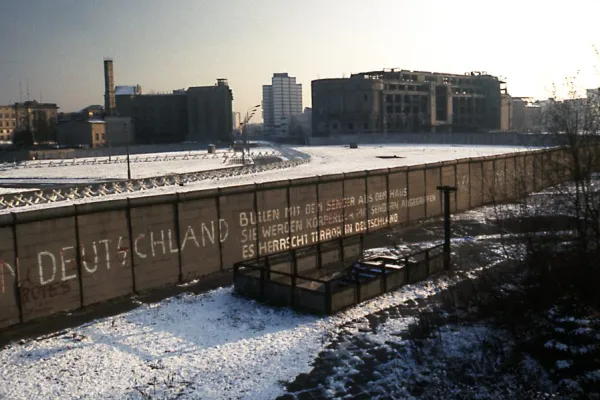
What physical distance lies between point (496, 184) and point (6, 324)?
27820mm

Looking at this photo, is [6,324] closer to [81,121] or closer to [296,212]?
[296,212]

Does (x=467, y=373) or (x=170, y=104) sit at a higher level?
(x=170, y=104)

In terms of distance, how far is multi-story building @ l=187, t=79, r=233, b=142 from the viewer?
132875mm

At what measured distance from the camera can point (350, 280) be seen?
17.5 meters

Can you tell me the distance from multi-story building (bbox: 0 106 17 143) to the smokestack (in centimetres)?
4213

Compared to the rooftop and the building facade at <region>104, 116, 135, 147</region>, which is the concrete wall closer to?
the building facade at <region>104, 116, 135, 147</region>

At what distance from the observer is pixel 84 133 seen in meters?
111

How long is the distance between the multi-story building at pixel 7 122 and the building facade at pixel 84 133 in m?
58.2

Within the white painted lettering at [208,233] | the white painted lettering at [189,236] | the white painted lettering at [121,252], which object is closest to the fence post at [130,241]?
the white painted lettering at [121,252]

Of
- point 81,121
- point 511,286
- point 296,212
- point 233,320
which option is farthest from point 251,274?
point 81,121

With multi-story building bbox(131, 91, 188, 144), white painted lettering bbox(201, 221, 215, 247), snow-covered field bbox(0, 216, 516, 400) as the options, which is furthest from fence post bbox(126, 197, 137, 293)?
multi-story building bbox(131, 91, 188, 144)

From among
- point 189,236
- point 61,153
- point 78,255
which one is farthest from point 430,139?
point 78,255

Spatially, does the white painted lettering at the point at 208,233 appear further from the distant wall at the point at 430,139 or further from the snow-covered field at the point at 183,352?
the distant wall at the point at 430,139

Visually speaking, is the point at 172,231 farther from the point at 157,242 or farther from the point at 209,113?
the point at 209,113
